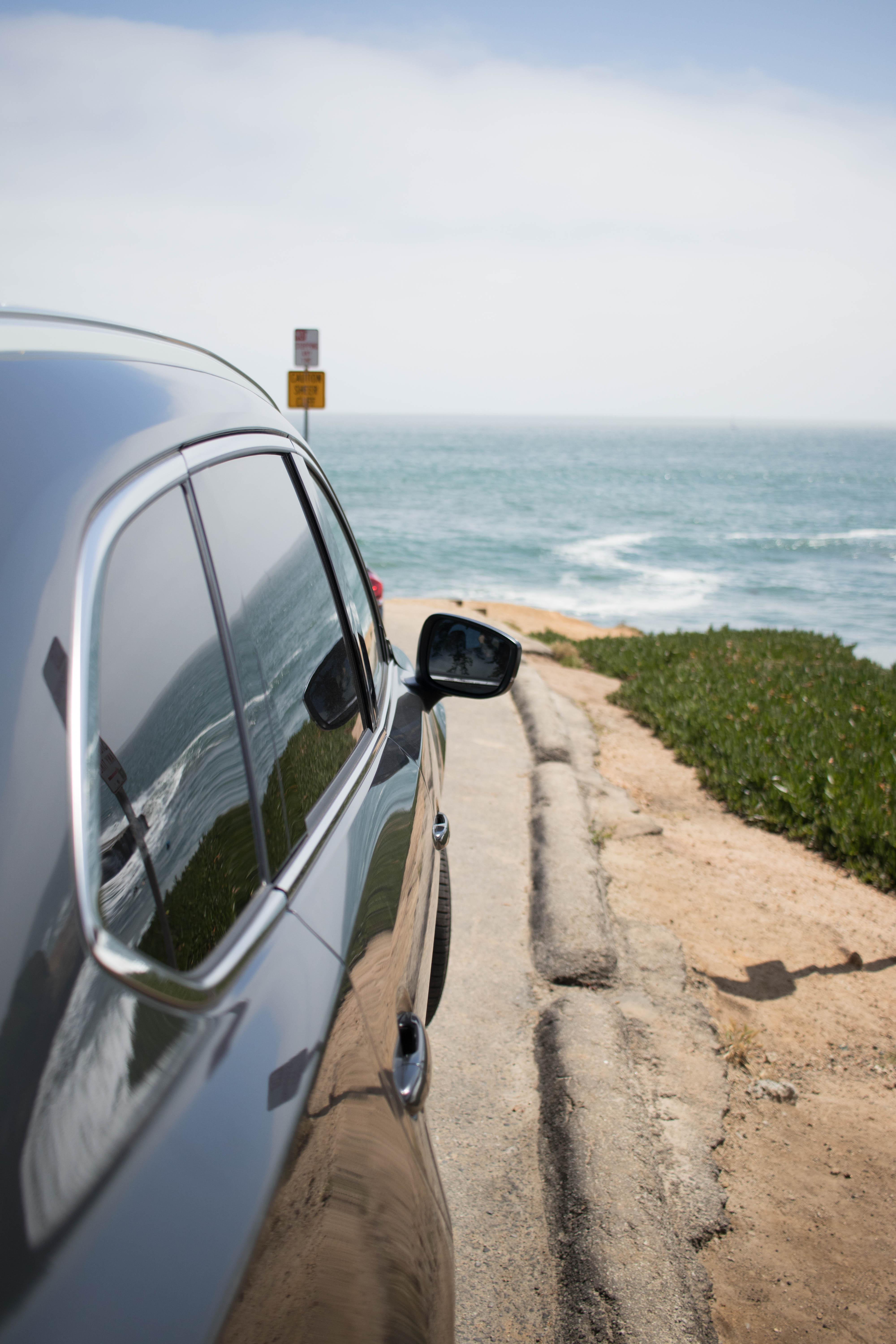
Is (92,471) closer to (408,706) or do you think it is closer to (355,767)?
(355,767)

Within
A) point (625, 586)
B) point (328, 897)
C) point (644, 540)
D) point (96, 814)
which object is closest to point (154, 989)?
point (96, 814)

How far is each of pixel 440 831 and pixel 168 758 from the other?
57.7 inches

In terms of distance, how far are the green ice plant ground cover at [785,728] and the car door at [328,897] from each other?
4.60 metres

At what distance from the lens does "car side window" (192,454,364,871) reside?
4.17ft

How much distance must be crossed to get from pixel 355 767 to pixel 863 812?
502 centimetres

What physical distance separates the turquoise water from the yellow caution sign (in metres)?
16.0

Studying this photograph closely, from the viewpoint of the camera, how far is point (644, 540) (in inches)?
1975

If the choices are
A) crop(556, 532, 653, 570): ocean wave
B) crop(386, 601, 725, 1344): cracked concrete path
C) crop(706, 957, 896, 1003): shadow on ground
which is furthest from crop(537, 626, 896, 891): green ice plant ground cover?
crop(556, 532, 653, 570): ocean wave

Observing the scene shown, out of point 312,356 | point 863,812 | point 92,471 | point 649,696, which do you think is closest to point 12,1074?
point 92,471

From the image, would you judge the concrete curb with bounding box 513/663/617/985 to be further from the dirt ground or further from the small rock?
the small rock

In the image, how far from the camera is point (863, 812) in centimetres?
580

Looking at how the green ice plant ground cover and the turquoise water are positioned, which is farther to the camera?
the turquoise water

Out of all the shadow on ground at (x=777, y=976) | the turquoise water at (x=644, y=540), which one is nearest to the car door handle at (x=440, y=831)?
the shadow on ground at (x=777, y=976)

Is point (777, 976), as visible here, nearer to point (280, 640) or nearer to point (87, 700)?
point (280, 640)
